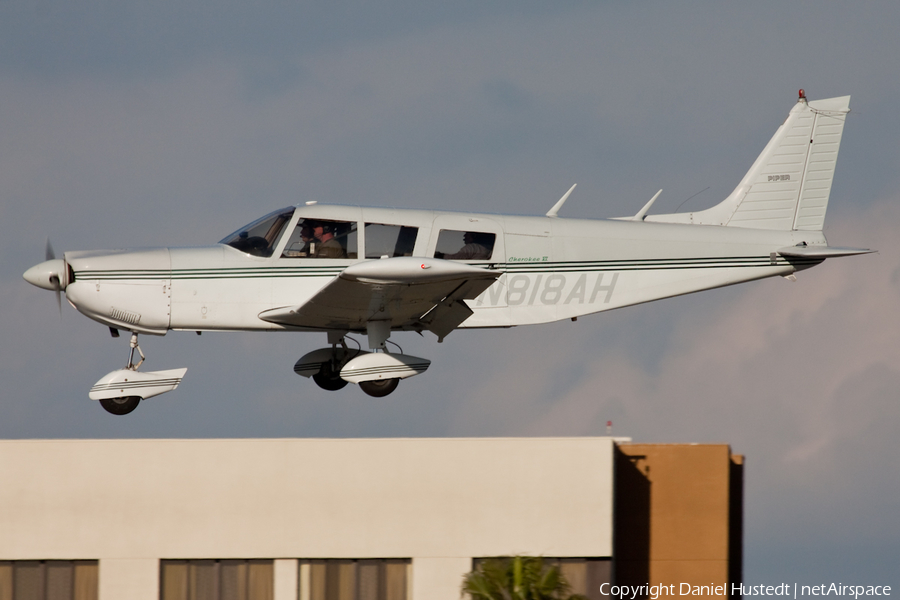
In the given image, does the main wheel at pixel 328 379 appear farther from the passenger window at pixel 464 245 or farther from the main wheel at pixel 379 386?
the passenger window at pixel 464 245

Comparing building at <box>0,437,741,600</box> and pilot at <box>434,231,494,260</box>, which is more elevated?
pilot at <box>434,231,494,260</box>

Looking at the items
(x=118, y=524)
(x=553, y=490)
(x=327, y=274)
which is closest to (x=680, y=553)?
(x=553, y=490)

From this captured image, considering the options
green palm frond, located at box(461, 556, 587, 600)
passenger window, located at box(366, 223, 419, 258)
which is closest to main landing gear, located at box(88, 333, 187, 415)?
passenger window, located at box(366, 223, 419, 258)

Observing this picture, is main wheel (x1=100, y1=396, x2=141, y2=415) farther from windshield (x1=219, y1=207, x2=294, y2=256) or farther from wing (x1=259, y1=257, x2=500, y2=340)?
windshield (x1=219, y1=207, x2=294, y2=256)

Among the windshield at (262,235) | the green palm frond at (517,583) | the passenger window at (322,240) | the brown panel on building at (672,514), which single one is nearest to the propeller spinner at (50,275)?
the windshield at (262,235)

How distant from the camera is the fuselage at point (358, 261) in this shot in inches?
502

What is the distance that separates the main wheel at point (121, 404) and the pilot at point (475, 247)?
389 centimetres

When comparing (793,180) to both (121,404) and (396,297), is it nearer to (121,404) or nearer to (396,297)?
(396,297)

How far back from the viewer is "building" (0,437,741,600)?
1195cm

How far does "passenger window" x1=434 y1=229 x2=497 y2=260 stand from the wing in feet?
1.76

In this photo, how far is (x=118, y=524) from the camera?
12.1 metres

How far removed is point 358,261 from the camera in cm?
1282

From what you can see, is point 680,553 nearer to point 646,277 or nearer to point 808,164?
point 646,277

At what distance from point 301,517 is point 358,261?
9.49ft
